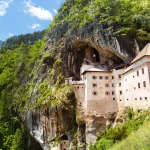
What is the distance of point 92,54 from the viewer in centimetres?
4850

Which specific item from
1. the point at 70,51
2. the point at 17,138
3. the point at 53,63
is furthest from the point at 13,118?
the point at 70,51

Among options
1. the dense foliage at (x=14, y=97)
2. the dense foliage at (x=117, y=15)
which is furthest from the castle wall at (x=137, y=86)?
the dense foliage at (x=14, y=97)

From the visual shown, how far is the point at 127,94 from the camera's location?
3759 cm

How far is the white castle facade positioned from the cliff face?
5.23 ft

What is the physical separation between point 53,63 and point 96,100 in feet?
52.7

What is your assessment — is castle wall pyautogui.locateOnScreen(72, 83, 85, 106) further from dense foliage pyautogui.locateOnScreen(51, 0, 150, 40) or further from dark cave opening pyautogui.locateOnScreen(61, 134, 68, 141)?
dense foliage pyautogui.locateOnScreen(51, 0, 150, 40)

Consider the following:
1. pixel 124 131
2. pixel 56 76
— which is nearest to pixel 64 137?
pixel 56 76

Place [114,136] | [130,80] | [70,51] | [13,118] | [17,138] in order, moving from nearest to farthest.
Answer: [114,136]
[130,80]
[70,51]
[17,138]
[13,118]

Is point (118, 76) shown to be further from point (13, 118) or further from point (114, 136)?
point (13, 118)

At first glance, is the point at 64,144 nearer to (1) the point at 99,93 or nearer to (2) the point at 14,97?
(1) the point at 99,93

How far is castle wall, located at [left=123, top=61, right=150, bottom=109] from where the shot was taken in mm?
32781

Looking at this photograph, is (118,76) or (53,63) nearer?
(118,76)

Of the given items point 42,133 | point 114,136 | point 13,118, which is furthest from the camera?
point 13,118

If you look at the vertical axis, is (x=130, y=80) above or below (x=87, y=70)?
below
